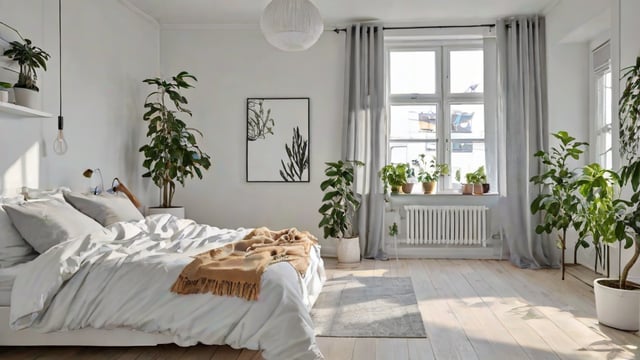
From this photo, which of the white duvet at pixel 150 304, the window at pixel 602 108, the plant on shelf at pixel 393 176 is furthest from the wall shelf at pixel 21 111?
Result: the window at pixel 602 108

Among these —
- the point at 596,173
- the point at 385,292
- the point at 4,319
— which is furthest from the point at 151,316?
the point at 596,173

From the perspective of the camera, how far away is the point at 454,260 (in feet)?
19.3

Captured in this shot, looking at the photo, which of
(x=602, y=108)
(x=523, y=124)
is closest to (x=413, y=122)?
(x=523, y=124)

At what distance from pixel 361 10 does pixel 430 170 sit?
81.4 inches

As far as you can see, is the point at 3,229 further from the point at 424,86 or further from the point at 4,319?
the point at 424,86

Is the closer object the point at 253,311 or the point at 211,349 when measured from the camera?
the point at 253,311

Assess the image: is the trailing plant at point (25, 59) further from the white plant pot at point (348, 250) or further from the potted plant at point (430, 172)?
the potted plant at point (430, 172)

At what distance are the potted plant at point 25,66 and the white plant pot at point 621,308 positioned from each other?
410cm

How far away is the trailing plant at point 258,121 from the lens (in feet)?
19.9

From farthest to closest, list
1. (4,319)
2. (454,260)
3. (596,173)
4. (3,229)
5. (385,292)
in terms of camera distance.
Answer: (454,260)
(385,292)
(596,173)
(3,229)
(4,319)

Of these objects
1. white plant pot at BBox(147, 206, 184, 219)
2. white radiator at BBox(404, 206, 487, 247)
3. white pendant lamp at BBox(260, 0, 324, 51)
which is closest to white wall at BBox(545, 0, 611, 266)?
white radiator at BBox(404, 206, 487, 247)

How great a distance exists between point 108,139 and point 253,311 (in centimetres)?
316

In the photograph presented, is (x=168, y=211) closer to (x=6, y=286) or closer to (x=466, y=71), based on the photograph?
(x=6, y=286)

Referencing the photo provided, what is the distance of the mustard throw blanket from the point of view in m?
2.61
